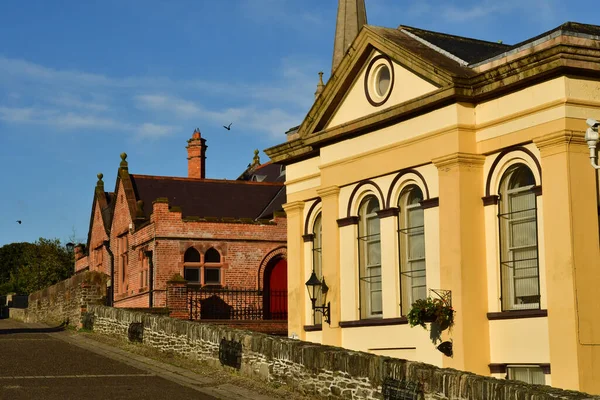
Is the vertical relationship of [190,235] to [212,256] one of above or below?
above

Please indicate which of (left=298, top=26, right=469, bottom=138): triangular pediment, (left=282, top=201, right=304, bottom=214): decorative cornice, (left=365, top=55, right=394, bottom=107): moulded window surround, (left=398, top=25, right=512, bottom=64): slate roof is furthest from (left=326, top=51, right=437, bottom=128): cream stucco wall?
(left=282, top=201, right=304, bottom=214): decorative cornice

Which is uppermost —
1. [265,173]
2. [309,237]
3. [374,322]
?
[265,173]

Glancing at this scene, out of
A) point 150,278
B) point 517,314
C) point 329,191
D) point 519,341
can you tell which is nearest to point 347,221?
point 329,191

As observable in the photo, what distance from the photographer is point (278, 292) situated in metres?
36.5

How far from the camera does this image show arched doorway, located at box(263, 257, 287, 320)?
35.9 metres

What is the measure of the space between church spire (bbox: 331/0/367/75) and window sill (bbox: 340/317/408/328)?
16.0 meters

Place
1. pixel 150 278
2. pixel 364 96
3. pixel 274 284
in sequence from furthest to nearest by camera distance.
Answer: pixel 274 284, pixel 150 278, pixel 364 96

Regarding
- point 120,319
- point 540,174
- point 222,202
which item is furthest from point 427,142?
point 222,202

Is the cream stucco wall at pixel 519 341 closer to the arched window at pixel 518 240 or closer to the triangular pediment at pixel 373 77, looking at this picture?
the arched window at pixel 518 240

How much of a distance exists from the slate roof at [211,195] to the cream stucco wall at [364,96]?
54.7 feet

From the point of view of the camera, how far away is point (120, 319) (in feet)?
86.7

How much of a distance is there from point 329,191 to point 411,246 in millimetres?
2926

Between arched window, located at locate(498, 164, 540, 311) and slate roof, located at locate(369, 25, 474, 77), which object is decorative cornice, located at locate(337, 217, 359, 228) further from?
arched window, located at locate(498, 164, 540, 311)

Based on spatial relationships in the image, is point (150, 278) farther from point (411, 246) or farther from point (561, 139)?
point (561, 139)
